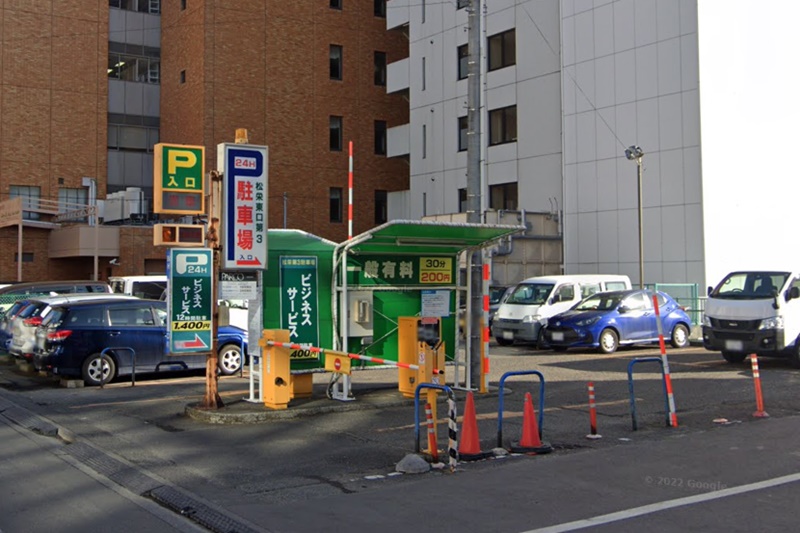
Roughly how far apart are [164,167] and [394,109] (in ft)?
119

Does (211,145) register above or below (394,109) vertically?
below

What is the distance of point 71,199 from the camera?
42094mm

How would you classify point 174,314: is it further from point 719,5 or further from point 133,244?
point 133,244

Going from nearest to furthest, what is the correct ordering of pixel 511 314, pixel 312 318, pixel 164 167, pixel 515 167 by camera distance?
1. pixel 164 167
2. pixel 312 318
3. pixel 511 314
4. pixel 515 167

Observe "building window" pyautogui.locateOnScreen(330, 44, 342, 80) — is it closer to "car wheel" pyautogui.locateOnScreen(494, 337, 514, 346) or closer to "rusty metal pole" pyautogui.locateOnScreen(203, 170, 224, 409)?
"car wheel" pyautogui.locateOnScreen(494, 337, 514, 346)

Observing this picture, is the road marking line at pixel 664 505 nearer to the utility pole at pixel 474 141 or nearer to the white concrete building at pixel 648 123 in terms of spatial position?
the utility pole at pixel 474 141

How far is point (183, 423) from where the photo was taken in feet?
39.5

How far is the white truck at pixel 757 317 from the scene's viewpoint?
17.4 meters

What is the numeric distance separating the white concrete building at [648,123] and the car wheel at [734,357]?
9493 millimetres

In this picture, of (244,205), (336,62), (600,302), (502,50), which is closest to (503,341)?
(600,302)

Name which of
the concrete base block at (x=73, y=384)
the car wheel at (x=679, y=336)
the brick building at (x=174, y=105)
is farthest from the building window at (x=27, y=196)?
the car wheel at (x=679, y=336)

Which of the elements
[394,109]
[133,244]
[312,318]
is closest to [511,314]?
[312,318]

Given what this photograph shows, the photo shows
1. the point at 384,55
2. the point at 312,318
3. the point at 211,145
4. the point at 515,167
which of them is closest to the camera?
the point at 312,318

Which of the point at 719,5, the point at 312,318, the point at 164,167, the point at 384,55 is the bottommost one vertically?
the point at 312,318
